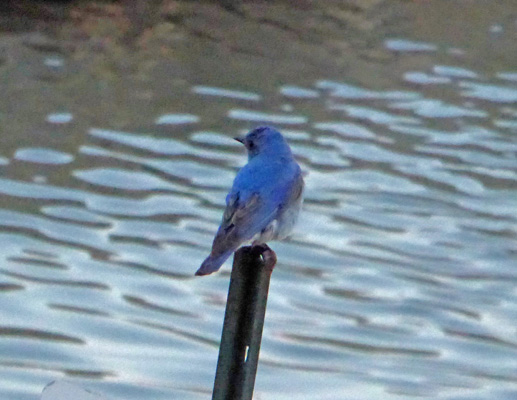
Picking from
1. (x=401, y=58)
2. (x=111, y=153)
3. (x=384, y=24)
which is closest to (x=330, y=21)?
(x=384, y=24)

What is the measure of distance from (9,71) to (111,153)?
2.40m

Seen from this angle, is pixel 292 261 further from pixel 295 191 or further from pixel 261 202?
pixel 261 202

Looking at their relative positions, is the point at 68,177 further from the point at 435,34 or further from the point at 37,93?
the point at 435,34

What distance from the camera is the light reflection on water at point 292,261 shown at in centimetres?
559

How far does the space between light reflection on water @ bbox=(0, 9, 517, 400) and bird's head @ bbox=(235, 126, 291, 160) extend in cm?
152

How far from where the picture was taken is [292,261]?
695 centimetres

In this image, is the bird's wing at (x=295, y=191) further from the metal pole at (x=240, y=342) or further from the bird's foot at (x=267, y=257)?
the metal pole at (x=240, y=342)

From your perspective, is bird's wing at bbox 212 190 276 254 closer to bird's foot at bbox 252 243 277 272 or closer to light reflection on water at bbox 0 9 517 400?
bird's foot at bbox 252 243 277 272

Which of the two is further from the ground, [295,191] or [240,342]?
[295,191]

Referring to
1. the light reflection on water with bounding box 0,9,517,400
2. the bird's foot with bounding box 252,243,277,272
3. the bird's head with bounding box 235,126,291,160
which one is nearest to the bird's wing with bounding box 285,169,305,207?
the bird's head with bounding box 235,126,291,160

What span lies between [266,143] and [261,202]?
0.68 meters

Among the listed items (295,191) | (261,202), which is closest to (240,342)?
(261,202)

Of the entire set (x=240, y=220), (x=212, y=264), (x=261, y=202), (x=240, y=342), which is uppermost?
(x=261, y=202)

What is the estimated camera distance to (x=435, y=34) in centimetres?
1368
